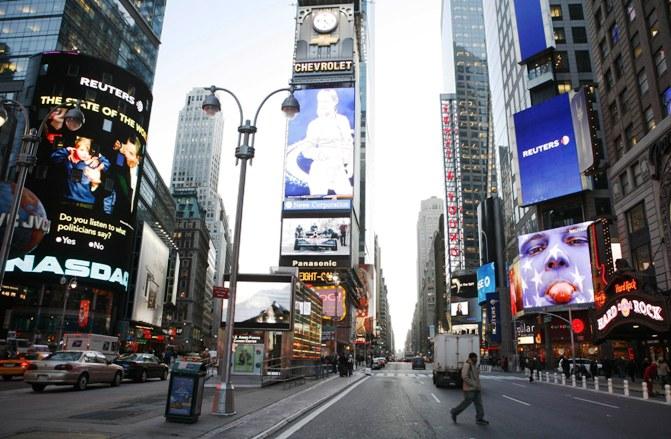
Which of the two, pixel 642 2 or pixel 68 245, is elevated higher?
pixel 642 2

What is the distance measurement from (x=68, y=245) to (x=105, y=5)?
159 ft

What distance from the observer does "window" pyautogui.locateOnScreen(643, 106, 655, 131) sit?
37.0 m

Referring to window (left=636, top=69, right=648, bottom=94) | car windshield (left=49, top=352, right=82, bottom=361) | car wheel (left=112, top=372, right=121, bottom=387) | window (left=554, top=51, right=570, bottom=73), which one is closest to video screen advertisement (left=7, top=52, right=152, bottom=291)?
car wheel (left=112, top=372, right=121, bottom=387)

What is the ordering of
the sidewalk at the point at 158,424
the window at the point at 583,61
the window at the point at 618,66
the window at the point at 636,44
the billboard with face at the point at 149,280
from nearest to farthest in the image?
the sidewalk at the point at 158,424
the window at the point at 636,44
the window at the point at 618,66
the window at the point at 583,61
the billboard with face at the point at 149,280

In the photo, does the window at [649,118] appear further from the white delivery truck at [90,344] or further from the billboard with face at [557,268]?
the white delivery truck at [90,344]

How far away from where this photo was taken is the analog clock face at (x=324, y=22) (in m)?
126

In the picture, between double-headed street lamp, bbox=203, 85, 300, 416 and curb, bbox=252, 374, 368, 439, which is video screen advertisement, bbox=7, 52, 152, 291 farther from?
curb, bbox=252, 374, 368, 439

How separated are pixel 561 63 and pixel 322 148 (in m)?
49.7

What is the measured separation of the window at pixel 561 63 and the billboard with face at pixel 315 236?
47.0 metres

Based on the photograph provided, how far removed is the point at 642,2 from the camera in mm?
38406

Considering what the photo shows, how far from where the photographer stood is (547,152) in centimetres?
6366

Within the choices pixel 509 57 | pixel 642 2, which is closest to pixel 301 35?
pixel 509 57

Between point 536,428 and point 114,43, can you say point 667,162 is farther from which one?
point 114,43

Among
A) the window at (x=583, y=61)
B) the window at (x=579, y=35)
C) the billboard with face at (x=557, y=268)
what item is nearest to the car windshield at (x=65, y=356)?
the billboard with face at (x=557, y=268)
